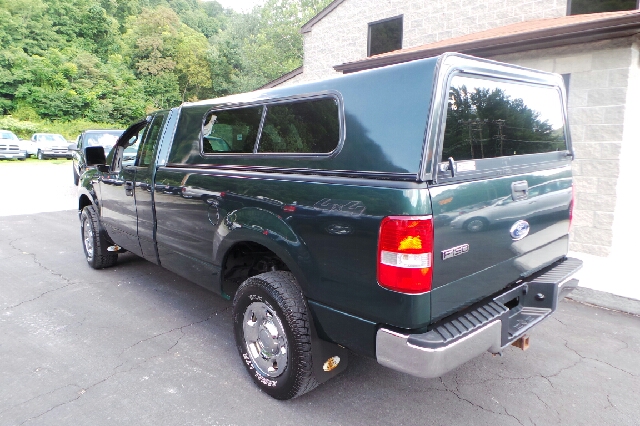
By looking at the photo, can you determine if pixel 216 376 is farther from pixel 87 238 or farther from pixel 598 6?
pixel 598 6

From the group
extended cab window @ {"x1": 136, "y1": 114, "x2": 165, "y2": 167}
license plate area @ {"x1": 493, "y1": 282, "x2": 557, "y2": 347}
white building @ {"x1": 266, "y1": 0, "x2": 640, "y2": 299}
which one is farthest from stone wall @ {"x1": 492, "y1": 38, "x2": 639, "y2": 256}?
extended cab window @ {"x1": 136, "y1": 114, "x2": 165, "y2": 167}

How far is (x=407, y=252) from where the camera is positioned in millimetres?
2150

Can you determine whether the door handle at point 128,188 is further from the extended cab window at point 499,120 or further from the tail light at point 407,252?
the extended cab window at point 499,120

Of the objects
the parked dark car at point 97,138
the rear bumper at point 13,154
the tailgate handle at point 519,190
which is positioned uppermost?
the parked dark car at point 97,138

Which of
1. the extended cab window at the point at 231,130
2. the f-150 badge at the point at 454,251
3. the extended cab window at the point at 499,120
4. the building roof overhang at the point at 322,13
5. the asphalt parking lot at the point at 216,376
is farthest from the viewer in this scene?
the building roof overhang at the point at 322,13

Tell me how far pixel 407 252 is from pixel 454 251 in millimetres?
316

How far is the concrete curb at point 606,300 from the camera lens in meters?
4.34

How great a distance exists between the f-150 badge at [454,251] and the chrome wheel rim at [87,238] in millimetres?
4794

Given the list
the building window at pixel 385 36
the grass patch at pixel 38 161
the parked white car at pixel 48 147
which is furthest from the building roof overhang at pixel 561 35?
the parked white car at pixel 48 147

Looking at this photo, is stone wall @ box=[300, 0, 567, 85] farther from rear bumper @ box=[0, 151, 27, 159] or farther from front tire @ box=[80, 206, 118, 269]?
rear bumper @ box=[0, 151, 27, 159]

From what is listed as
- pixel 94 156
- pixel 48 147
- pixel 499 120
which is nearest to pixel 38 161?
pixel 48 147

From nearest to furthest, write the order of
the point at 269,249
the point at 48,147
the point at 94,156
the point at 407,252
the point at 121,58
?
the point at 407,252 → the point at 269,249 → the point at 94,156 → the point at 48,147 → the point at 121,58

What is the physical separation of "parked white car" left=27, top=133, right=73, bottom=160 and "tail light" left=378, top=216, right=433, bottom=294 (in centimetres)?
2843

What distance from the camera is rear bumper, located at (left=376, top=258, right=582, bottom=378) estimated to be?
215 cm
